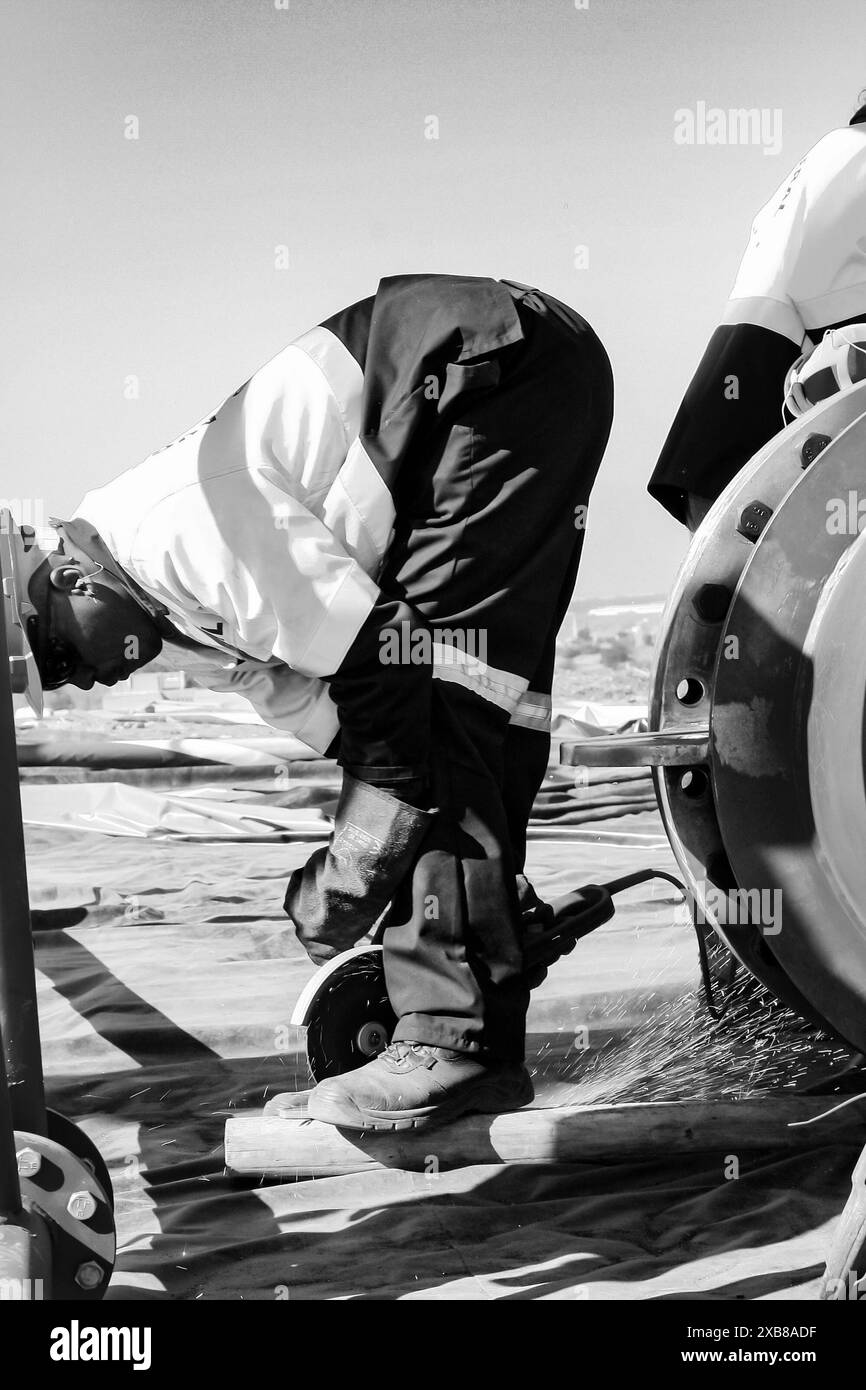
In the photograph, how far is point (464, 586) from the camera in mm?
1921

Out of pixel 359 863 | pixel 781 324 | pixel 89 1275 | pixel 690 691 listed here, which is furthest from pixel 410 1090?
pixel 781 324

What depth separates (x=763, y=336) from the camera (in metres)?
2.18

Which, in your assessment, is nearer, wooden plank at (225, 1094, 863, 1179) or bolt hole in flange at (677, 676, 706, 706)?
bolt hole in flange at (677, 676, 706, 706)

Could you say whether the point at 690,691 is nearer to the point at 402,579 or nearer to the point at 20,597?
the point at 402,579

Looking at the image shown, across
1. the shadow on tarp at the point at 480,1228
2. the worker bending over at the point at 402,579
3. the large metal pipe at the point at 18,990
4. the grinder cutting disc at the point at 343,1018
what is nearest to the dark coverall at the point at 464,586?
the worker bending over at the point at 402,579

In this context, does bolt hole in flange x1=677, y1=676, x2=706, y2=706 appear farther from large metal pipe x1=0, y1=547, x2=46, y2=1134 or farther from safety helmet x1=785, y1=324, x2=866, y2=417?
large metal pipe x1=0, y1=547, x2=46, y2=1134

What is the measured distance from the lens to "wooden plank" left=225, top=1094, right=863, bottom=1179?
1830 mm

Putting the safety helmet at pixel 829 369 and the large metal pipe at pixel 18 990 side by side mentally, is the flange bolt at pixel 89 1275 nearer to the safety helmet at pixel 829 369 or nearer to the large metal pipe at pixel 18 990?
the large metal pipe at pixel 18 990

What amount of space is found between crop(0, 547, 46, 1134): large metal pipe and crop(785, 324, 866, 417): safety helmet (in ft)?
4.19

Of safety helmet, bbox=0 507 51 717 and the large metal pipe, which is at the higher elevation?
safety helmet, bbox=0 507 51 717

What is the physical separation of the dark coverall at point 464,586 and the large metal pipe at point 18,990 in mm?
574

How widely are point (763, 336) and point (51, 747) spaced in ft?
14.5

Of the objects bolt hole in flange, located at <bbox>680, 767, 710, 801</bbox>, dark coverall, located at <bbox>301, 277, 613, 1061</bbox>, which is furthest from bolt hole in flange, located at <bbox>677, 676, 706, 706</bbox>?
dark coverall, located at <bbox>301, 277, 613, 1061</bbox>
